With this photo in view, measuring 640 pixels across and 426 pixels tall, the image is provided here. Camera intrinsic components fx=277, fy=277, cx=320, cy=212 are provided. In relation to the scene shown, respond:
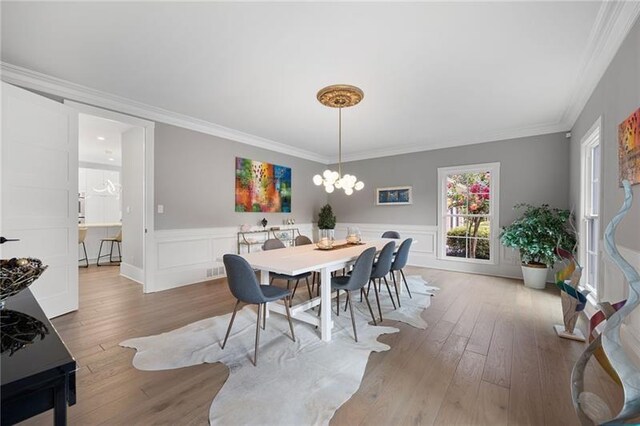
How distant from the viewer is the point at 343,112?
3986mm

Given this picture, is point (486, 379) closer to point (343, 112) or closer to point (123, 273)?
point (343, 112)

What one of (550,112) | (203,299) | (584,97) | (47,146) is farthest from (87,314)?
(550,112)

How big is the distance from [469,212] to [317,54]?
424 centimetres

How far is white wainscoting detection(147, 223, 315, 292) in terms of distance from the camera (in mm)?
4016

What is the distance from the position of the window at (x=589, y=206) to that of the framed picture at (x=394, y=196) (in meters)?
2.76

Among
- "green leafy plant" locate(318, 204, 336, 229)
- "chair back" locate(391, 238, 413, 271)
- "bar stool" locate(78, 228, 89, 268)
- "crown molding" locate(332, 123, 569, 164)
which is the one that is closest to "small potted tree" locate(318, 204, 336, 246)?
"green leafy plant" locate(318, 204, 336, 229)

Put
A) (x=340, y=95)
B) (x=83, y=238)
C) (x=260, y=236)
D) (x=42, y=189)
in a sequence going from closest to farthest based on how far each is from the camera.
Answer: (x=42, y=189), (x=340, y=95), (x=260, y=236), (x=83, y=238)

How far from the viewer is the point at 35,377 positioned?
0.68 meters

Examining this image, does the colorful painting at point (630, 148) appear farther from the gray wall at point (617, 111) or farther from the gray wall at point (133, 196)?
the gray wall at point (133, 196)

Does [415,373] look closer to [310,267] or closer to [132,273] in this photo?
[310,267]

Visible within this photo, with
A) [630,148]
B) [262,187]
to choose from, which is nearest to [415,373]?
[630,148]

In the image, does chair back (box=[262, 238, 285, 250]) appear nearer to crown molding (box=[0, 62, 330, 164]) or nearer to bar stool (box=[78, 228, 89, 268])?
crown molding (box=[0, 62, 330, 164])

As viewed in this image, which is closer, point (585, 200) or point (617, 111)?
point (617, 111)

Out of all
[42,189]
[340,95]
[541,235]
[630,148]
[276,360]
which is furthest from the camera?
[541,235]
